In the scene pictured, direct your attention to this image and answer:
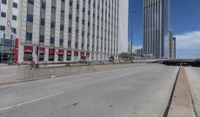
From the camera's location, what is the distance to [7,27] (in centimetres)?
4359

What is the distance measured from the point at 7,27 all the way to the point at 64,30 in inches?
616

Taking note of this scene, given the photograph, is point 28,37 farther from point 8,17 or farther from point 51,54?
point 51,54

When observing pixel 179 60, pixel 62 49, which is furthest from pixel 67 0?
pixel 179 60

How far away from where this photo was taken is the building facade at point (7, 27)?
4309 centimetres

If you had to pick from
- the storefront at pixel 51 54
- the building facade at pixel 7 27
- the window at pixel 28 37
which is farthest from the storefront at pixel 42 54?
the building facade at pixel 7 27

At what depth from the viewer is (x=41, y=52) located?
46.0 m

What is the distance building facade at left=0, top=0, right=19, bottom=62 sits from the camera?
43.1 m

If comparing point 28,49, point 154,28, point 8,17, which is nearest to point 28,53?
point 28,49

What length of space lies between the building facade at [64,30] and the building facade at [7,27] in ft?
10.5

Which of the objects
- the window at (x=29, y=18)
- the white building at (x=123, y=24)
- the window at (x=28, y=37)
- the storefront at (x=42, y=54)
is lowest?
the storefront at (x=42, y=54)

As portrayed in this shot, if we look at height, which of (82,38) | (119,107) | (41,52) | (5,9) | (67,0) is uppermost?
(67,0)

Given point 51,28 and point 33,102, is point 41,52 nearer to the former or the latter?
point 51,28

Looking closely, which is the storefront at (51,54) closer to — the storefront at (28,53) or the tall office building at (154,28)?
the storefront at (28,53)

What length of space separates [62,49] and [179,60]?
294 ft
